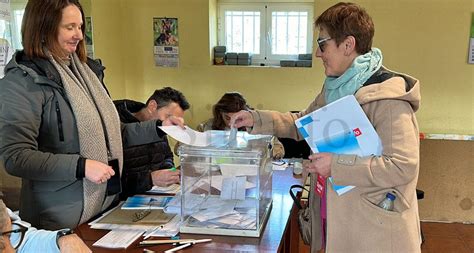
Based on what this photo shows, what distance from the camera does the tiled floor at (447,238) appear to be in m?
2.97

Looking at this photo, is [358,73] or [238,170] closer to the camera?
[358,73]

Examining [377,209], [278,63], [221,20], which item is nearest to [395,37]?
[278,63]

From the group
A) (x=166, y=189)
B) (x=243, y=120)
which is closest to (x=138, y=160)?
(x=166, y=189)

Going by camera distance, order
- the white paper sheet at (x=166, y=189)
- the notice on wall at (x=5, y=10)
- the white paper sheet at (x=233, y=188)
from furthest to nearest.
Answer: the notice on wall at (x=5, y=10), the white paper sheet at (x=166, y=189), the white paper sheet at (x=233, y=188)

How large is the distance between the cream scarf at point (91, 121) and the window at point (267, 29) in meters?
2.09

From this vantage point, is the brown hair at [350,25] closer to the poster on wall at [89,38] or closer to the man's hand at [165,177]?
the man's hand at [165,177]

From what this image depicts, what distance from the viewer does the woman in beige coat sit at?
118cm

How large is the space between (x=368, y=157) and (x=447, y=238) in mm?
2384

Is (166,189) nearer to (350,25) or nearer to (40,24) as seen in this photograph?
(40,24)

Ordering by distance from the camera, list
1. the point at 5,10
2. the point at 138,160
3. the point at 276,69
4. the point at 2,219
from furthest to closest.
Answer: the point at 276,69
the point at 138,160
the point at 5,10
the point at 2,219

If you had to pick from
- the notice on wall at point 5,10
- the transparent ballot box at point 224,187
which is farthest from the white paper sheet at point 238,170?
the notice on wall at point 5,10

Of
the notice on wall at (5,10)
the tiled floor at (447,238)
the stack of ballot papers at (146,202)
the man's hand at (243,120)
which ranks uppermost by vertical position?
the notice on wall at (5,10)

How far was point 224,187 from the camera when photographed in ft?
4.80

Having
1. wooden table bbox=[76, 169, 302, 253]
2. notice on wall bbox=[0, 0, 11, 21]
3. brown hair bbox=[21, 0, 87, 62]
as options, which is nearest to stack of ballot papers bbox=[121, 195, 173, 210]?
wooden table bbox=[76, 169, 302, 253]
